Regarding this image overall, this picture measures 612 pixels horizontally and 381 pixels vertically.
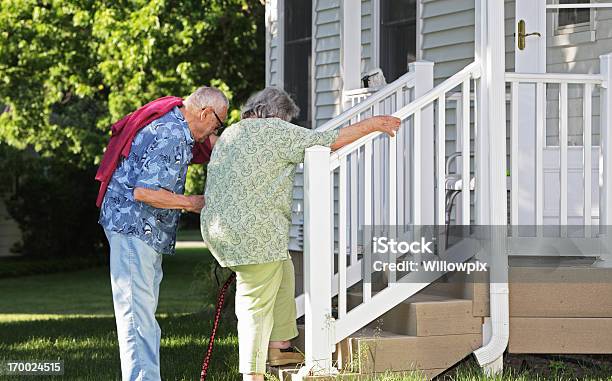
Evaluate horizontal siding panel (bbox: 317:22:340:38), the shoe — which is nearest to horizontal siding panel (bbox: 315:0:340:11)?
horizontal siding panel (bbox: 317:22:340:38)

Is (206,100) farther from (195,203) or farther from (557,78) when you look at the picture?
(557,78)

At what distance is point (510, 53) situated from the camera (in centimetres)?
779

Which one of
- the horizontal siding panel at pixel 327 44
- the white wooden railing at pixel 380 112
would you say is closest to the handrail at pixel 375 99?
the white wooden railing at pixel 380 112

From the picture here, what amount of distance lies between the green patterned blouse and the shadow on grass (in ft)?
5.35

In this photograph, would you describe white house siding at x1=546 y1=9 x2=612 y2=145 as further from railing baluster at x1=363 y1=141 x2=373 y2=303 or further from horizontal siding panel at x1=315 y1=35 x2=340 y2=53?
horizontal siding panel at x1=315 y1=35 x2=340 y2=53

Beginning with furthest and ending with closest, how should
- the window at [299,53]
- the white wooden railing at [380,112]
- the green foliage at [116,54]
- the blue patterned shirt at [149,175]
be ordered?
1. the green foliage at [116,54]
2. the window at [299,53]
3. the white wooden railing at [380,112]
4. the blue patterned shirt at [149,175]

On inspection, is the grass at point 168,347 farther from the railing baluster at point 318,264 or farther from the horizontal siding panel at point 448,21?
the horizontal siding panel at point 448,21

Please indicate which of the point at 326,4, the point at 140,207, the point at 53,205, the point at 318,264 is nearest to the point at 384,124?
the point at 318,264

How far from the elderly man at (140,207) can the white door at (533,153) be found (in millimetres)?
2213

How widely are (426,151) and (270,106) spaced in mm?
1660

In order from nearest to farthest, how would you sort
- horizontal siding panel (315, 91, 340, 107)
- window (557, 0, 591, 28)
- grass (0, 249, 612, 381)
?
grass (0, 249, 612, 381)
window (557, 0, 591, 28)
horizontal siding panel (315, 91, 340, 107)

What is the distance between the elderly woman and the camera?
5.31 metres

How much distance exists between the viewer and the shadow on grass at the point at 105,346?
7.35 meters

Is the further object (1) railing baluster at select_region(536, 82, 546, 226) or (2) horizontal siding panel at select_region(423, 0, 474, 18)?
(2) horizontal siding panel at select_region(423, 0, 474, 18)
